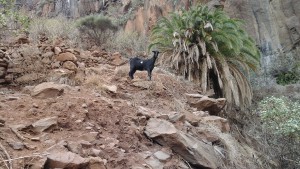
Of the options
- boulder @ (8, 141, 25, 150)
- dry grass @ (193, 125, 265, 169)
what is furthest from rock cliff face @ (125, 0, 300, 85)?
boulder @ (8, 141, 25, 150)

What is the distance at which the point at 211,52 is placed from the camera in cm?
786

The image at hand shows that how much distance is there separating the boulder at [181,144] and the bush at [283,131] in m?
1.65

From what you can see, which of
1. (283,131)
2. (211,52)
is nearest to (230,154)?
(283,131)

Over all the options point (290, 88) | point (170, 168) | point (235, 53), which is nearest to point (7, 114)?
point (170, 168)

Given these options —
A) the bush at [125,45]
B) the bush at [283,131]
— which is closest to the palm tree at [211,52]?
the bush at [125,45]

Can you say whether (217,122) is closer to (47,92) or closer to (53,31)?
(47,92)

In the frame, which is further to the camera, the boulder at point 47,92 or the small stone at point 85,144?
the boulder at point 47,92

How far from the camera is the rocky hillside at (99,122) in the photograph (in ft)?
10.6

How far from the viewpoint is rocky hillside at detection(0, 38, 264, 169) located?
325 centimetres

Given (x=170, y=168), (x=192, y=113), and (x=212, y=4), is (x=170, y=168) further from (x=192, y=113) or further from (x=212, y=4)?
(x=212, y=4)

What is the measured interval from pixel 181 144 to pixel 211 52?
14.0 ft

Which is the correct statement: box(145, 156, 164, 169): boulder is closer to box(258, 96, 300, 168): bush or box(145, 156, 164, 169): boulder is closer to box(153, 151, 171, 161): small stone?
box(153, 151, 171, 161): small stone

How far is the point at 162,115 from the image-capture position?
14.7 ft

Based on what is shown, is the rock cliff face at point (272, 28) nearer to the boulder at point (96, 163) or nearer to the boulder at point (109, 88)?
the boulder at point (109, 88)
